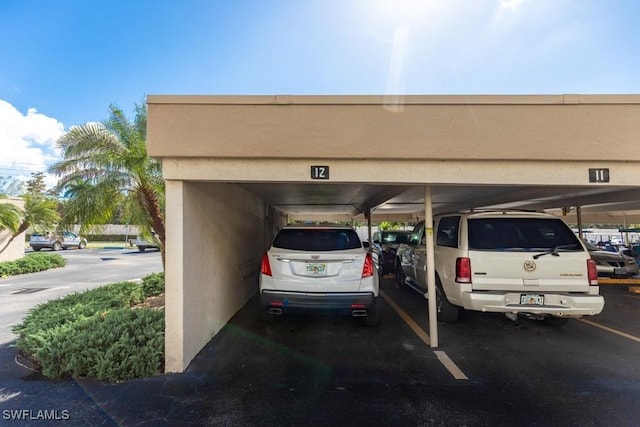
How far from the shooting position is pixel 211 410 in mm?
3131

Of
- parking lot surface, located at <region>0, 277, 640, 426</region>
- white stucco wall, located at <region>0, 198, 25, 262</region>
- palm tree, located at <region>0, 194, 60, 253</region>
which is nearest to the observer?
parking lot surface, located at <region>0, 277, 640, 426</region>

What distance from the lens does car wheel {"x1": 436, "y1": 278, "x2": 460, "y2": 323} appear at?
18.5ft

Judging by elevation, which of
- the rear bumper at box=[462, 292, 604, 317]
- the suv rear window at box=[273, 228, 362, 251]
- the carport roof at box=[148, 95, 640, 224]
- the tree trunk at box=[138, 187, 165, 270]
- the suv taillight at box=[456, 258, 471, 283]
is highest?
the carport roof at box=[148, 95, 640, 224]

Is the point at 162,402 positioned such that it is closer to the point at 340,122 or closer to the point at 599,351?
the point at 340,122

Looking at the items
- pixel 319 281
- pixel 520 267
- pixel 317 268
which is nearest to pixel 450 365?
pixel 520 267

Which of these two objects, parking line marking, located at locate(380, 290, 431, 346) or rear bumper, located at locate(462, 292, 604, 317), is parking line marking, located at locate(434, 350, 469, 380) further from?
rear bumper, located at locate(462, 292, 604, 317)

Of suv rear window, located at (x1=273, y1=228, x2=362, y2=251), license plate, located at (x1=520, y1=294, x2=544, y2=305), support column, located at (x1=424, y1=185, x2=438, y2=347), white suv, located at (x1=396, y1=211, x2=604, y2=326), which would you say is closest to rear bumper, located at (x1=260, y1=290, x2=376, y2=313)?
suv rear window, located at (x1=273, y1=228, x2=362, y2=251)

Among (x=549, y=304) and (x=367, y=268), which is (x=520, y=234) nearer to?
(x=549, y=304)

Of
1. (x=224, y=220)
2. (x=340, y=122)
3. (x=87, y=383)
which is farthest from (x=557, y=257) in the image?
(x=87, y=383)

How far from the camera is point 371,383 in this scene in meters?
3.64

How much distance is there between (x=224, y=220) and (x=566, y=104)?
5.35m

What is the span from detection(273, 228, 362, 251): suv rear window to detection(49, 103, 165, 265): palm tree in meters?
3.47

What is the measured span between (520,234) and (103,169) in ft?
26.4

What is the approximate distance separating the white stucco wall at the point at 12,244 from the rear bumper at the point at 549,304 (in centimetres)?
1856
